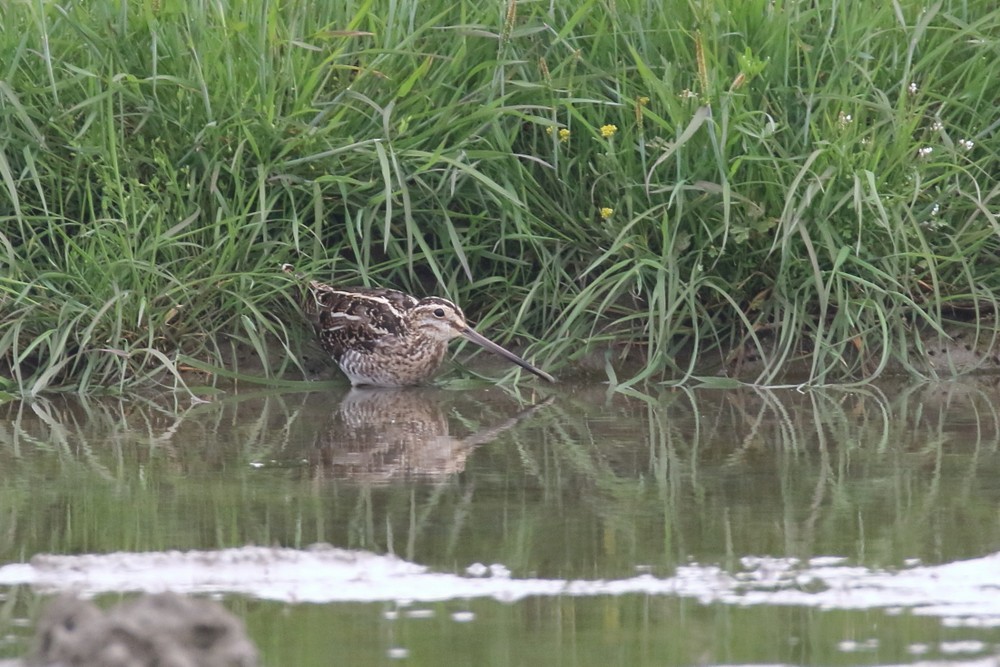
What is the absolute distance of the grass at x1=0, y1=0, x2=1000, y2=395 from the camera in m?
6.39

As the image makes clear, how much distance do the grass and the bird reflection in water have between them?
0.49m

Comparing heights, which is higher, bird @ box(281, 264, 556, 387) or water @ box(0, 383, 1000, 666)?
bird @ box(281, 264, 556, 387)

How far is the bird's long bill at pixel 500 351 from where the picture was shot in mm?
6465

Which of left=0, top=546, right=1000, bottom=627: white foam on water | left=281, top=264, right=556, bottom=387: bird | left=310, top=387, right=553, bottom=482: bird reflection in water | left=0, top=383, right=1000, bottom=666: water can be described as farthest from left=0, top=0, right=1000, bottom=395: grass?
left=0, top=546, right=1000, bottom=627: white foam on water

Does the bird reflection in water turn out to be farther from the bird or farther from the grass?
the grass

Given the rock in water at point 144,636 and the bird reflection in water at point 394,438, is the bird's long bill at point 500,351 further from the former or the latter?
the rock in water at point 144,636

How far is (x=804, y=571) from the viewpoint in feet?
12.0

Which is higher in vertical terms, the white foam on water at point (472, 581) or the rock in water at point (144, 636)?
the white foam on water at point (472, 581)

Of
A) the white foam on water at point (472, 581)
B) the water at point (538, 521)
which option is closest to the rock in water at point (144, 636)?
the water at point (538, 521)

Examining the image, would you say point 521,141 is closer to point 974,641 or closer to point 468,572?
point 468,572

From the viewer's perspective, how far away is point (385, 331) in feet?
21.5

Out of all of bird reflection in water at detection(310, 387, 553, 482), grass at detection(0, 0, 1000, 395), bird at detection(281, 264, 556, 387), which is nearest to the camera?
bird reflection in water at detection(310, 387, 553, 482)

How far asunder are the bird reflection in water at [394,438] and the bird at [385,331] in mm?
129

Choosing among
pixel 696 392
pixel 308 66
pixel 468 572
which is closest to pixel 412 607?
pixel 468 572
